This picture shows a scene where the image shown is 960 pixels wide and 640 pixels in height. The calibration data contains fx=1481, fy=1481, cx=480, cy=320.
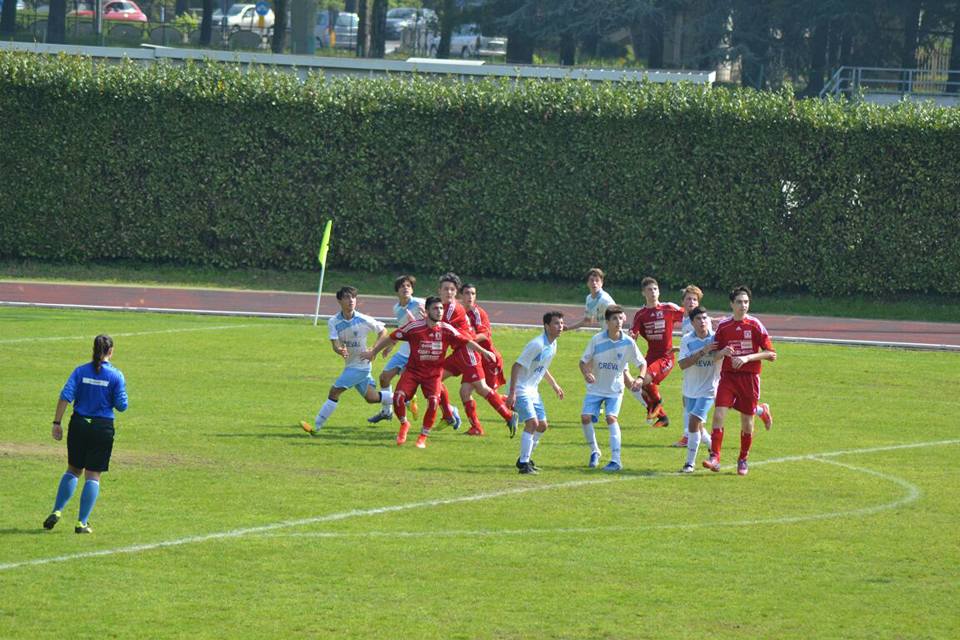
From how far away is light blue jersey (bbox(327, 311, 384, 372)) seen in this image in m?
19.0

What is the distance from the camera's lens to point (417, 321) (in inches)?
714

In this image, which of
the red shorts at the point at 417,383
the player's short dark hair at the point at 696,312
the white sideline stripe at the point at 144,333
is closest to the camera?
the player's short dark hair at the point at 696,312

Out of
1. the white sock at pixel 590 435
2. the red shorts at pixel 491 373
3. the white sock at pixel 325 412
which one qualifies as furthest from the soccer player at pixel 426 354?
the white sock at pixel 590 435

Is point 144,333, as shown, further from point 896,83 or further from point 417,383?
point 896,83

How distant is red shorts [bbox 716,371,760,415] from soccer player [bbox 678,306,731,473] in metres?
0.27

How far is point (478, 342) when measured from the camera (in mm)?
19219

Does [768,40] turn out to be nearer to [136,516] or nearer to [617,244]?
[617,244]

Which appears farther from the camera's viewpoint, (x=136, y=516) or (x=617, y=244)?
(x=617, y=244)

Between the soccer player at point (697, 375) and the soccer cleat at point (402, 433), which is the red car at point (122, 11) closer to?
the soccer cleat at point (402, 433)

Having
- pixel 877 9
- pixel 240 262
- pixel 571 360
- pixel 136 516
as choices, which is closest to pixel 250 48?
pixel 877 9

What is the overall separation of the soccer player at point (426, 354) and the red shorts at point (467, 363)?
0.36 metres

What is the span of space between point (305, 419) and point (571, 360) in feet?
23.7

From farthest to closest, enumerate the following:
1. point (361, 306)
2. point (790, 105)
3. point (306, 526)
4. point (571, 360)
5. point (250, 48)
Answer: point (250, 48)
point (790, 105)
point (361, 306)
point (571, 360)
point (306, 526)

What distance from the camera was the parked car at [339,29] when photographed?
276 feet
